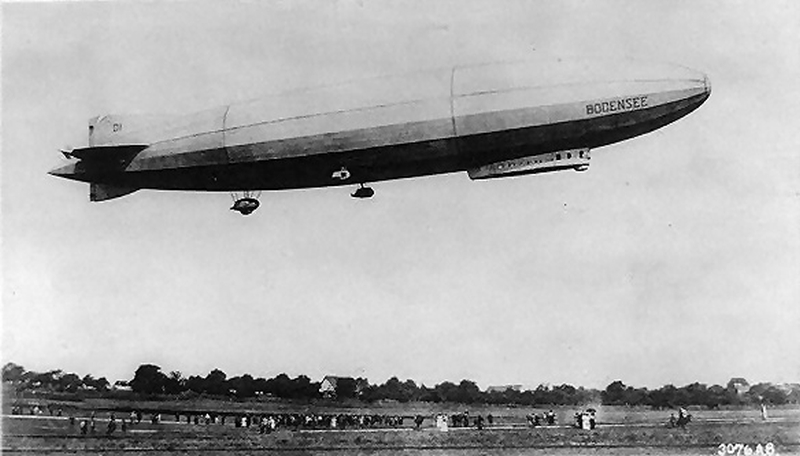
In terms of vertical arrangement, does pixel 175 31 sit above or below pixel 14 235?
above

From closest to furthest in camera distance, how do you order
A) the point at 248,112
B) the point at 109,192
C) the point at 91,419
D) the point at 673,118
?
the point at 673,118 → the point at 248,112 → the point at 109,192 → the point at 91,419

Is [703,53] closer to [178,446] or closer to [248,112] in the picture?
[248,112]

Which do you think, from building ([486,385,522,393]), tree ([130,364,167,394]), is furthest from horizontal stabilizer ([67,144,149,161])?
building ([486,385,522,393])

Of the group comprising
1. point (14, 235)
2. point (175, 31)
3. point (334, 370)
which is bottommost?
point (334, 370)

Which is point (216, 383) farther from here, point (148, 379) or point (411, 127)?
point (411, 127)

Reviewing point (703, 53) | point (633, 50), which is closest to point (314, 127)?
Result: point (633, 50)

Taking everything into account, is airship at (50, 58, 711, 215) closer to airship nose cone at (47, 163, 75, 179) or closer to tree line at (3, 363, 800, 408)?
airship nose cone at (47, 163, 75, 179)
